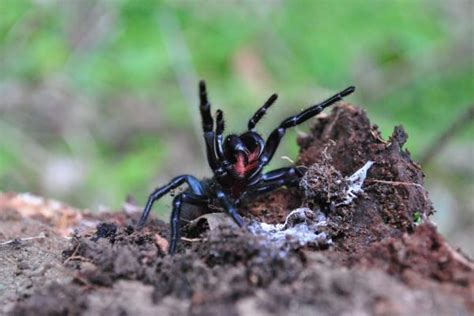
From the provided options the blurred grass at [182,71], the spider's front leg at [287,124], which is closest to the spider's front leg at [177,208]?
the spider's front leg at [287,124]

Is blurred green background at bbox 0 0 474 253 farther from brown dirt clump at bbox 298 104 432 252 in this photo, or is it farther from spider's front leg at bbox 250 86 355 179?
brown dirt clump at bbox 298 104 432 252

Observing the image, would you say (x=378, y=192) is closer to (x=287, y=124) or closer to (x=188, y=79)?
(x=287, y=124)

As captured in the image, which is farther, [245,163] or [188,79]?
[188,79]

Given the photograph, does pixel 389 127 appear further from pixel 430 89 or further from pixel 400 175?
pixel 400 175

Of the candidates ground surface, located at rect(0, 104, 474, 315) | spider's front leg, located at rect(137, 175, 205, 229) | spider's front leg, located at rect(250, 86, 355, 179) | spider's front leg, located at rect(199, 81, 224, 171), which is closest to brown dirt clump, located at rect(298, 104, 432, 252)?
ground surface, located at rect(0, 104, 474, 315)

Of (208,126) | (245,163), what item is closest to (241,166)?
(245,163)

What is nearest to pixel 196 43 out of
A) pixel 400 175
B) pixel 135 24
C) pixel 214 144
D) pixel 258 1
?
pixel 135 24
